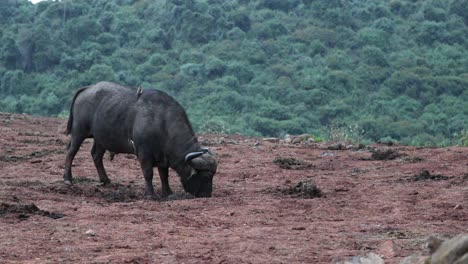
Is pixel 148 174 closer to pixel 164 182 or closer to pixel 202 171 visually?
pixel 164 182

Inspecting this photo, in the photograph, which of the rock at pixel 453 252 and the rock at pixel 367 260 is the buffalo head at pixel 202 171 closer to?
the rock at pixel 367 260

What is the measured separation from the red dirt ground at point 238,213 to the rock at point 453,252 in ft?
4.57

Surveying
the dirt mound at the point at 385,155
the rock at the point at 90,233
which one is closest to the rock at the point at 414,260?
the rock at the point at 90,233

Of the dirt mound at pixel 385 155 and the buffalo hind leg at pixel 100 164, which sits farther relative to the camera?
the dirt mound at pixel 385 155

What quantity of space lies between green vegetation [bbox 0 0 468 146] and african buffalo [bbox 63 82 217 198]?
20.9 m

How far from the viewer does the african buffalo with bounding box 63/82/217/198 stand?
1151cm

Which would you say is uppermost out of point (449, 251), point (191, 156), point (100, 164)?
point (449, 251)

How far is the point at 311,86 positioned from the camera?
132 ft

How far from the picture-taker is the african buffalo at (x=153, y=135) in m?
11.5

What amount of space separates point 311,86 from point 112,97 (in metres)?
28.7

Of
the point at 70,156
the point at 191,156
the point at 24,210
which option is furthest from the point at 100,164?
the point at 24,210

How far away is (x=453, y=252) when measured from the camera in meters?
5.40

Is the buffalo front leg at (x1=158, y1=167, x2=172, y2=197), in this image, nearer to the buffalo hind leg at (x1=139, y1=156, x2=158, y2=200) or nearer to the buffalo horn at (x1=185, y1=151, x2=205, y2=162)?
the buffalo hind leg at (x1=139, y1=156, x2=158, y2=200)

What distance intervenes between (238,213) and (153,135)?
2.28 meters
